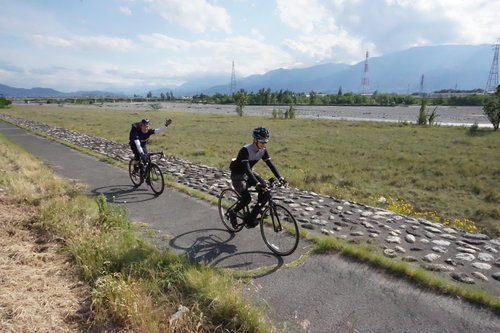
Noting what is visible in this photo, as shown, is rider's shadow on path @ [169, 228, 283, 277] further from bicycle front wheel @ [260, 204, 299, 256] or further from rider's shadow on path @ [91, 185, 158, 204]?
rider's shadow on path @ [91, 185, 158, 204]

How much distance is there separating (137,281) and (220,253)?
1849 millimetres

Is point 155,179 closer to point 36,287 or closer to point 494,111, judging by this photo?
point 36,287

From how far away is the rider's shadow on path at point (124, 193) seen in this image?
945cm

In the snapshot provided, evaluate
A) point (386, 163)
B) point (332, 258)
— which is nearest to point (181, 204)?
point (332, 258)

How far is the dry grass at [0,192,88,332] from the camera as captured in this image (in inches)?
153

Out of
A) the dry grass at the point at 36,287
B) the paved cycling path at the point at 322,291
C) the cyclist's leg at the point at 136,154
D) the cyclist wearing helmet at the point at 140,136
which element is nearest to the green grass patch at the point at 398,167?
the cyclist's leg at the point at 136,154

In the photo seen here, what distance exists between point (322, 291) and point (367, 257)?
1.36 m

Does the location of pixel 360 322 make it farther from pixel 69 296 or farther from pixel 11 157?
pixel 11 157

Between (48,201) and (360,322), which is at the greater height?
(48,201)

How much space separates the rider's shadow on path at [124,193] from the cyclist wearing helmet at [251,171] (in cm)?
406

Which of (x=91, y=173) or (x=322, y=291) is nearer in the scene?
(x=322, y=291)

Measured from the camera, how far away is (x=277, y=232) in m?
6.29

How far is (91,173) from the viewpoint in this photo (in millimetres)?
12586

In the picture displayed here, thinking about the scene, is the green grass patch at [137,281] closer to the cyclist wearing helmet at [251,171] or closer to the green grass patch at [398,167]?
the cyclist wearing helmet at [251,171]
